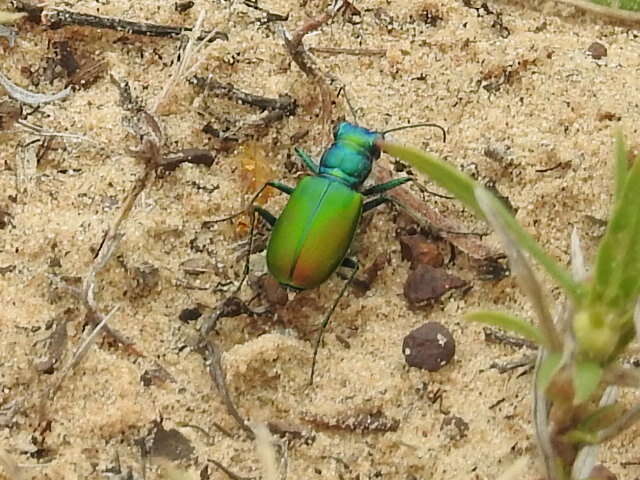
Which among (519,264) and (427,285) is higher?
(519,264)

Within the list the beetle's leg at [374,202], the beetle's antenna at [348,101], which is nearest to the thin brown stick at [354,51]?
the beetle's antenna at [348,101]

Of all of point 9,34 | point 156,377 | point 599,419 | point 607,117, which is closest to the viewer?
point 599,419

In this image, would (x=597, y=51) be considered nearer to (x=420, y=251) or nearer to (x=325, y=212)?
(x=420, y=251)

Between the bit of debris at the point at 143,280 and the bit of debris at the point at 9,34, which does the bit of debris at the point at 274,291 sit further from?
the bit of debris at the point at 9,34

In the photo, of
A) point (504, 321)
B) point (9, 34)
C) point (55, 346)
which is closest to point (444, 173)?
point (504, 321)

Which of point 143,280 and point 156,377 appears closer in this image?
point 156,377

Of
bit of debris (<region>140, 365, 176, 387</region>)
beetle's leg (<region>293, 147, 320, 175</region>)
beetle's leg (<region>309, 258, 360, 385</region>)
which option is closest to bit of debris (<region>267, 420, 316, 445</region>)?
beetle's leg (<region>309, 258, 360, 385</region>)

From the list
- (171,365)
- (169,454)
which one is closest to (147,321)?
(171,365)
